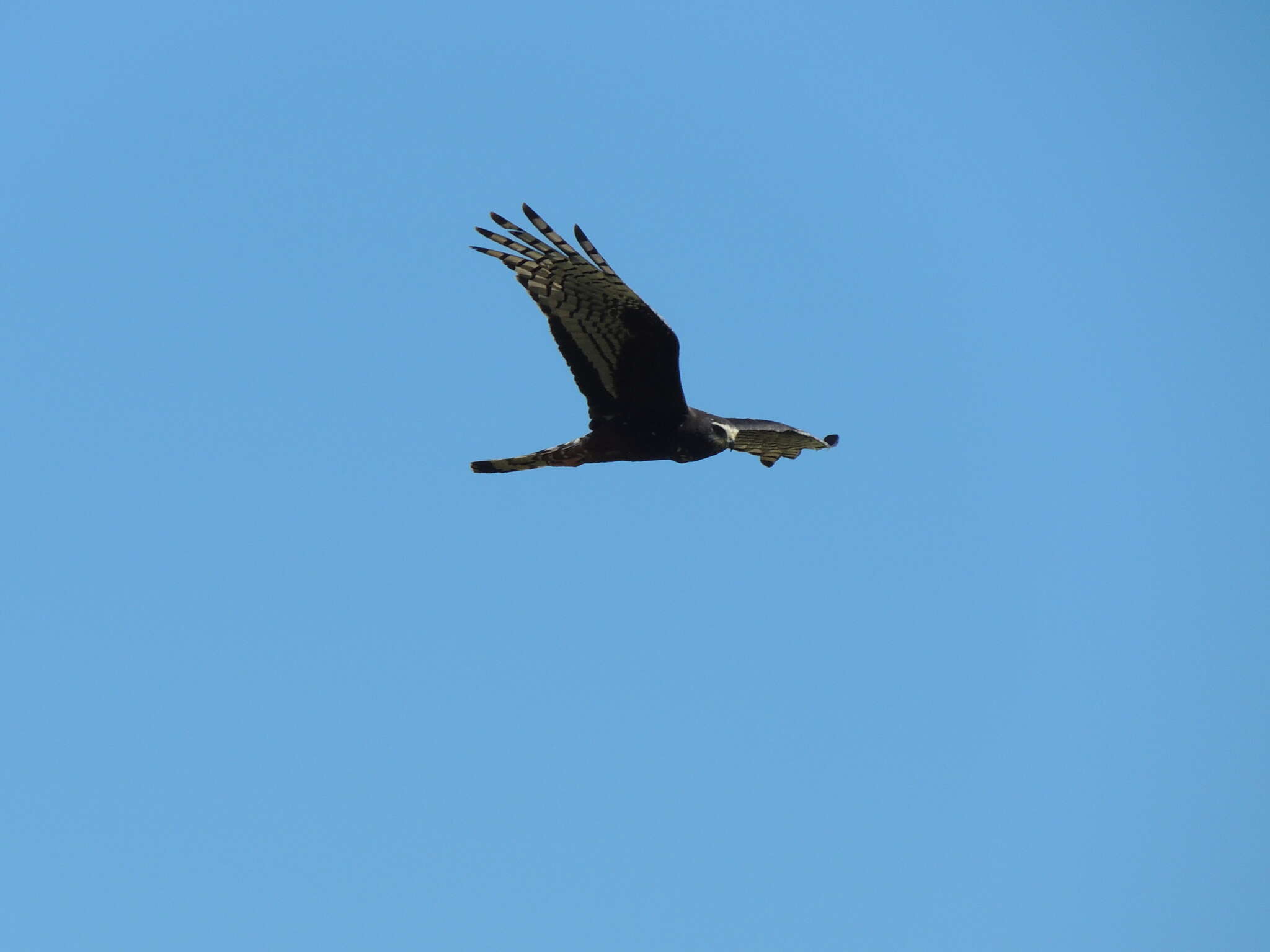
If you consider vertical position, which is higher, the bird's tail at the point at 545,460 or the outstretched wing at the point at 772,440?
the outstretched wing at the point at 772,440

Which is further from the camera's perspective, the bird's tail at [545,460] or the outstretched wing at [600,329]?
the bird's tail at [545,460]

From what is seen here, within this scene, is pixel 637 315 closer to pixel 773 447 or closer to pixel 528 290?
pixel 528 290

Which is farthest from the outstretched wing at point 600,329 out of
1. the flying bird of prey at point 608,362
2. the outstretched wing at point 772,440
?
the outstretched wing at point 772,440

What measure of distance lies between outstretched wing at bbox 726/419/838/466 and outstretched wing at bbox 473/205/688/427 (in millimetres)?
1014

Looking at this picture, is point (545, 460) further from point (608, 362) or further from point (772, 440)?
point (772, 440)

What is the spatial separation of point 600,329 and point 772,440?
269 cm

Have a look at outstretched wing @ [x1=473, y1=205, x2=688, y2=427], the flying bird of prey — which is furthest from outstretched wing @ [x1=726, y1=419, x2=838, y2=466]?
outstretched wing @ [x1=473, y1=205, x2=688, y2=427]

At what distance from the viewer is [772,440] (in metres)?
14.8

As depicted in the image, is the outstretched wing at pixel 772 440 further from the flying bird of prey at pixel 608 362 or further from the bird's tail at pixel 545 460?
the bird's tail at pixel 545 460

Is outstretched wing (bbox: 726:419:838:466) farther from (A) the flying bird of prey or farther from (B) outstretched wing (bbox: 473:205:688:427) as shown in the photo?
(B) outstretched wing (bbox: 473:205:688:427)

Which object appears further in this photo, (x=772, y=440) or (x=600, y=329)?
(x=772, y=440)

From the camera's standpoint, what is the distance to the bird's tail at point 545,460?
13.4 m

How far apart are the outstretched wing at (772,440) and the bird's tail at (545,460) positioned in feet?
4.31

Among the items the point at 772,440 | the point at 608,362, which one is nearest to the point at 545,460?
the point at 608,362
